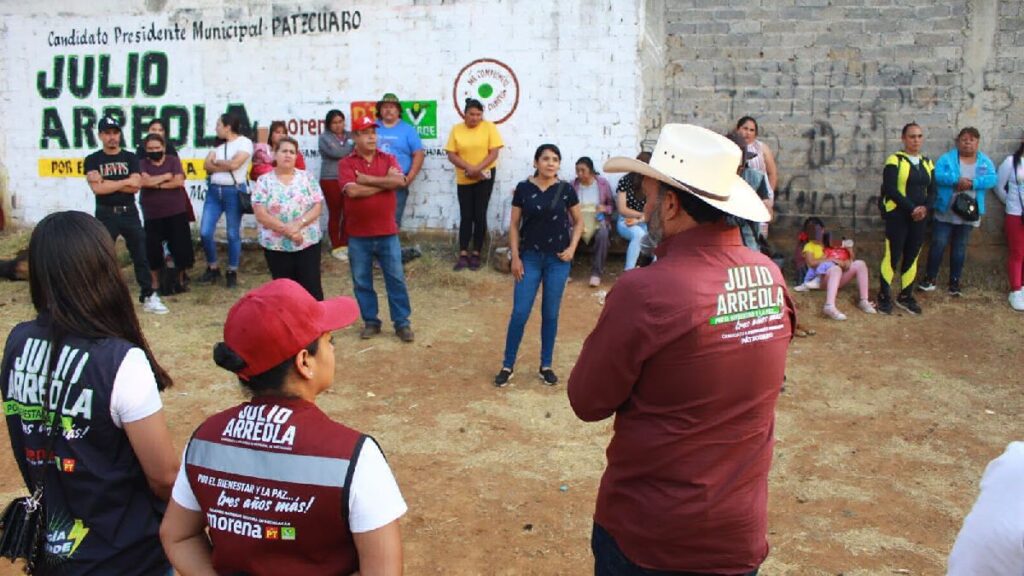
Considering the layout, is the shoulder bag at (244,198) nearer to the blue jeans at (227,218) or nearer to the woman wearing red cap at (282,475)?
the blue jeans at (227,218)

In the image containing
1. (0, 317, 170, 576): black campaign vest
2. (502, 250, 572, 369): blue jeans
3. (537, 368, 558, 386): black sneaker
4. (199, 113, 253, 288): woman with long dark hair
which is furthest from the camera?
(199, 113, 253, 288): woman with long dark hair

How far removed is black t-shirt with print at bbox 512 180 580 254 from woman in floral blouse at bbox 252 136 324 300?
6.94ft

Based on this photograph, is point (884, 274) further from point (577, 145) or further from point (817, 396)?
point (577, 145)

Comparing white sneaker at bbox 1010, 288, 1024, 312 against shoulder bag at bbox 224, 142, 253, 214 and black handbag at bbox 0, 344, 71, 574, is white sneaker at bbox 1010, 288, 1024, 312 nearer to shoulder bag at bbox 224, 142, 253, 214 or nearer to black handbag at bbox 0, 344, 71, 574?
shoulder bag at bbox 224, 142, 253, 214

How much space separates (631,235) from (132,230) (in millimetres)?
5425

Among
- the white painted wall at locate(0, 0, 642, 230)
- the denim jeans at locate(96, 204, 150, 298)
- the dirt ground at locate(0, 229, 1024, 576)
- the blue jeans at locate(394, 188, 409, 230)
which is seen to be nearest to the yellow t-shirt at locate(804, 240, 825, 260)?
the dirt ground at locate(0, 229, 1024, 576)

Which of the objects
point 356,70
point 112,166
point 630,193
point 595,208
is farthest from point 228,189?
point 630,193

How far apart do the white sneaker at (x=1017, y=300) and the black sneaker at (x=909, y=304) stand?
98 cm

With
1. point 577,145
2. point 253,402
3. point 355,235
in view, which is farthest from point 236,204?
point 253,402

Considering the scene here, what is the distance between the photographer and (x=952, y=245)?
32.2 ft

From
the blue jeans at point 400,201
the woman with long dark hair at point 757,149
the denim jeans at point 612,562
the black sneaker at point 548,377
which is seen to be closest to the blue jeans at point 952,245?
the woman with long dark hair at point 757,149

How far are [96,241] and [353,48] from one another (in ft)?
30.3

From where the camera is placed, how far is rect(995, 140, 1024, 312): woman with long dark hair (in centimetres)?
955

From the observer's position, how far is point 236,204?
35.3 ft
